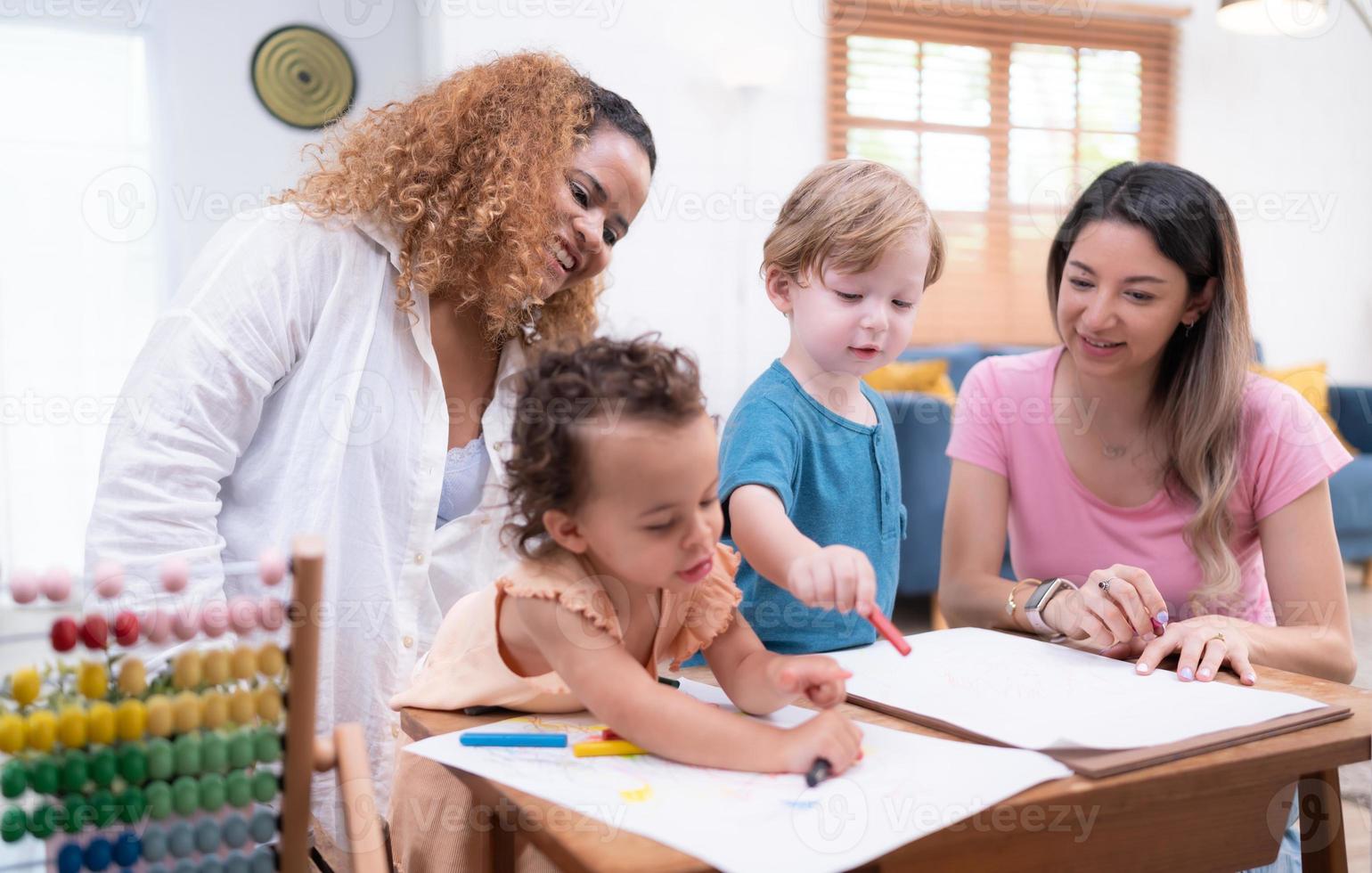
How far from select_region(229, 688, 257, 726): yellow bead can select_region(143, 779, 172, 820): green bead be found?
5cm

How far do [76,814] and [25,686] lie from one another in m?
0.07

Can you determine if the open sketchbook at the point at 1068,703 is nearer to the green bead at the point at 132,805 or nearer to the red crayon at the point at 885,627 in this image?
the red crayon at the point at 885,627

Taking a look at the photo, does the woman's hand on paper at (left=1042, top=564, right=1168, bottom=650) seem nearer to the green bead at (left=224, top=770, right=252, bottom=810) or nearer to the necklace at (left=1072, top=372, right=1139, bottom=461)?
the necklace at (left=1072, top=372, right=1139, bottom=461)

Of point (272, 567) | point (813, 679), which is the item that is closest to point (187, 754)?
point (272, 567)

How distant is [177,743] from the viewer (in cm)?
60

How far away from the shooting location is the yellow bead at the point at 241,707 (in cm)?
61

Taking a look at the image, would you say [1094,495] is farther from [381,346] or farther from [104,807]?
[104,807]

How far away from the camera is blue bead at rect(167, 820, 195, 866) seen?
0.60m

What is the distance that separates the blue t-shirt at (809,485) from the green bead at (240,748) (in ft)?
1.54

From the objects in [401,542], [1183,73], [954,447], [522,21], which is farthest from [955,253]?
[401,542]

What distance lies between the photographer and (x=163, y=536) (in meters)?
1.13

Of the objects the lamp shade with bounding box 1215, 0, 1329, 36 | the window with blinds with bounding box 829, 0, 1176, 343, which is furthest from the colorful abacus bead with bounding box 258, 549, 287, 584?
the window with blinds with bounding box 829, 0, 1176, 343

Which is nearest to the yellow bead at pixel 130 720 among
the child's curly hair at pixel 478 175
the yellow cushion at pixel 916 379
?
the child's curly hair at pixel 478 175

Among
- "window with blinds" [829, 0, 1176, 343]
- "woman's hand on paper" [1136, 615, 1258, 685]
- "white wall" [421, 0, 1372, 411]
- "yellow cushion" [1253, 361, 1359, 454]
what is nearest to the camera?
"woman's hand on paper" [1136, 615, 1258, 685]
